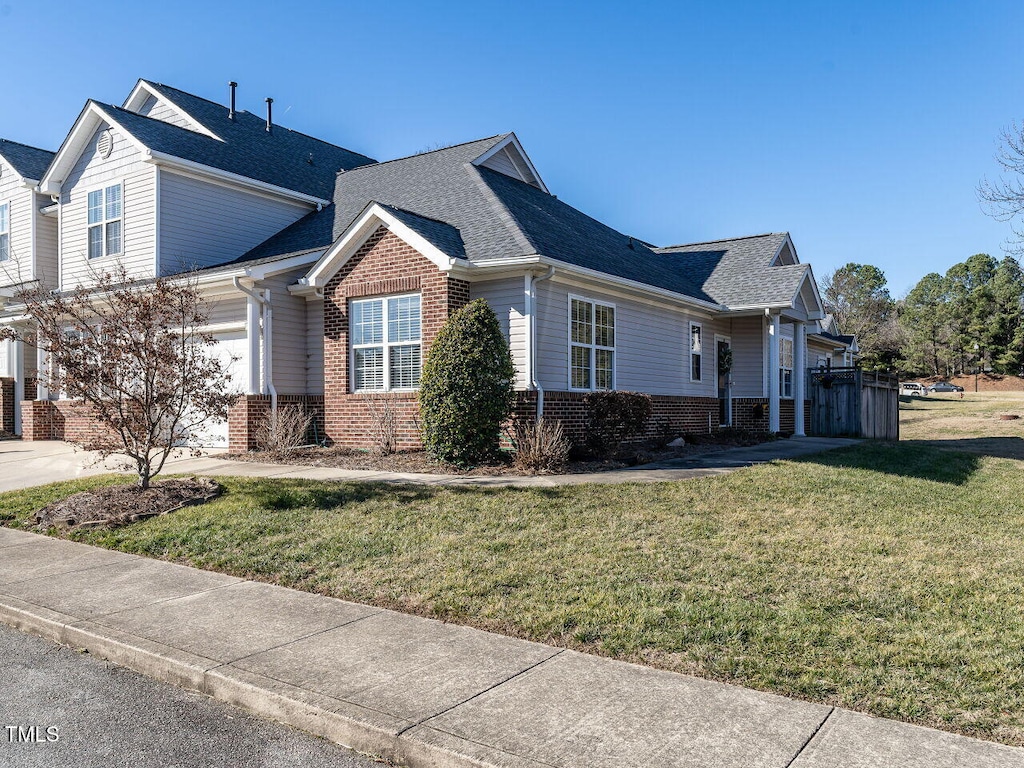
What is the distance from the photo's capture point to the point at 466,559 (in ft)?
22.4

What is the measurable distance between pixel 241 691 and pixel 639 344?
43.1ft

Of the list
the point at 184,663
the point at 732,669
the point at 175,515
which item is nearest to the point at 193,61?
Answer: the point at 175,515

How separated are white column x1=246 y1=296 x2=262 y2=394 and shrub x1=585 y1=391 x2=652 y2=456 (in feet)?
20.6

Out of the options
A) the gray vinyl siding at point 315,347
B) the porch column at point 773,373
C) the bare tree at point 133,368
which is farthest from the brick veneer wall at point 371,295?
the porch column at point 773,373

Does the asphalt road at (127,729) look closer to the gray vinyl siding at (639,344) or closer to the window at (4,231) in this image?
the gray vinyl siding at (639,344)

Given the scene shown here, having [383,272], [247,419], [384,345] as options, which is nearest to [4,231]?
[247,419]

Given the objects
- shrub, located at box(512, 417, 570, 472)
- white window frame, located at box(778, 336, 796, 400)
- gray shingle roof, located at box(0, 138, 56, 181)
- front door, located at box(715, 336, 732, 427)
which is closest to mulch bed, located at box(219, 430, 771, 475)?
shrub, located at box(512, 417, 570, 472)

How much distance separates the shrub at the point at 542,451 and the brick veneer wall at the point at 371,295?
2418 millimetres

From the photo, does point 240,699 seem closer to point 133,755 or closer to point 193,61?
point 133,755

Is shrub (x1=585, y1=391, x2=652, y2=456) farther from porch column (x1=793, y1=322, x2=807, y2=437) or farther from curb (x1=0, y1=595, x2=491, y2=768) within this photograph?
curb (x1=0, y1=595, x2=491, y2=768)

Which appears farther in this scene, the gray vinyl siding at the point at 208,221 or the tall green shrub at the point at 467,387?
the gray vinyl siding at the point at 208,221

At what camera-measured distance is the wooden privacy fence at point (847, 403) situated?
20578 mm

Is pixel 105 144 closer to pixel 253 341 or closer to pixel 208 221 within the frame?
pixel 208 221

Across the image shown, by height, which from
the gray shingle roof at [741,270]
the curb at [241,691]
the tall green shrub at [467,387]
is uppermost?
the gray shingle roof at [741,270]
